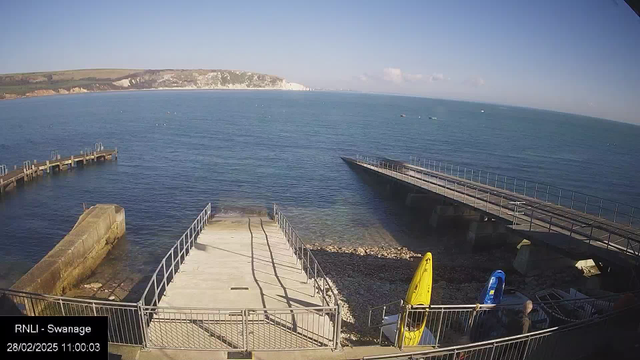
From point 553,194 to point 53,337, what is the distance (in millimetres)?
46913

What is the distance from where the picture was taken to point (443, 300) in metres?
18.0

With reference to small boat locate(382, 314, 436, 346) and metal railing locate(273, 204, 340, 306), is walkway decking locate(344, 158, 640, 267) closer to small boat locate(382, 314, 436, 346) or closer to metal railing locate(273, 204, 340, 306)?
small boat locate(382, 314, 436, 346)

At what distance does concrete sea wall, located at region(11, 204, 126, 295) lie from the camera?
17.4 meters

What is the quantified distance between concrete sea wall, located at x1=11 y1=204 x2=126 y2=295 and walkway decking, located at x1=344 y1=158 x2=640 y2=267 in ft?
75.3

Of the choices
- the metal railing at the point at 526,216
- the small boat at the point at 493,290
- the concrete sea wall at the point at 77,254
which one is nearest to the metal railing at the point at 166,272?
the concrete sea wall at the point at 77,254

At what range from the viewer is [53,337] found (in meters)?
5.85

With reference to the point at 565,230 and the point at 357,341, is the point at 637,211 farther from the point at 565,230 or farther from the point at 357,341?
the point at 357,341

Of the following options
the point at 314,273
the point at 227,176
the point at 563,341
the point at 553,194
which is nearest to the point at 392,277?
the point at 314,273

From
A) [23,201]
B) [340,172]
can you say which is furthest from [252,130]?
[23,201]

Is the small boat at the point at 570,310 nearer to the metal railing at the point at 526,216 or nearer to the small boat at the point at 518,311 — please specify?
the small boat at the point at 518,311

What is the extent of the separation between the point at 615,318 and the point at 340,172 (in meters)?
44.8

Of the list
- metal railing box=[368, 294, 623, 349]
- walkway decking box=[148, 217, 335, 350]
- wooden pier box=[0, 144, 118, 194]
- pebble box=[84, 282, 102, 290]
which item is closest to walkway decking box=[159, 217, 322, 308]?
walkway decking box=[148, 217, 335, 350]

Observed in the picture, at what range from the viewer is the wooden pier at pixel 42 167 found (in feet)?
128

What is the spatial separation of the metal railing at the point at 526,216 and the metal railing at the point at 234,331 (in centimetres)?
1377
